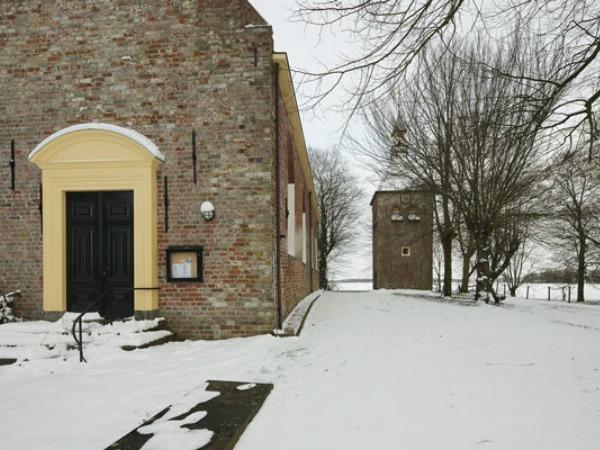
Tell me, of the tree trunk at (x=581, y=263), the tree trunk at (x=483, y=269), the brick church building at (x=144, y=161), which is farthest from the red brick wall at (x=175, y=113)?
the tree trunk at (x=581, y=263)

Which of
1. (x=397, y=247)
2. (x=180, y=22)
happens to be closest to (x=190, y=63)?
(x=180, y=22)

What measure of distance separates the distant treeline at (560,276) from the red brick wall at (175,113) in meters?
24.9

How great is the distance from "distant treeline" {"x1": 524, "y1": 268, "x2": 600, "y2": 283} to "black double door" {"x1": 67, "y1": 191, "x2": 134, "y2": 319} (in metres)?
26.4

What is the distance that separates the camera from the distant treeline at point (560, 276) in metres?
25.3

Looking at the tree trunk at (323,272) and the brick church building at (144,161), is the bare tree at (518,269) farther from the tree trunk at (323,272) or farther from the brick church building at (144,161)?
the brick church building at (144,161)

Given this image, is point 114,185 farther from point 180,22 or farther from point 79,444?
point 79,444

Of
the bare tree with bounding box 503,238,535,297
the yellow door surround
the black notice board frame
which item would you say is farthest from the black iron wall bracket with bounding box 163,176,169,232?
the bare tree with bounding box 503,238,535,297

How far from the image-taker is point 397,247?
32.9 m

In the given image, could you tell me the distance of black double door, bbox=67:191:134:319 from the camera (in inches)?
290

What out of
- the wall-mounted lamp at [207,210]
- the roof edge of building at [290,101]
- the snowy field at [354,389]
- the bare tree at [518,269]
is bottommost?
the bare tree at [518,269]

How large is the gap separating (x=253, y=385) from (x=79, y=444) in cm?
177

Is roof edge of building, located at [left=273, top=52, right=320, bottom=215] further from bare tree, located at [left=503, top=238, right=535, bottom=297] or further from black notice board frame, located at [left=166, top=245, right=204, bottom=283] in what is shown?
bare tree, located at [left=503, top=238, right=535, bottom=297]

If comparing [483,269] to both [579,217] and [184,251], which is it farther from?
[184,251]

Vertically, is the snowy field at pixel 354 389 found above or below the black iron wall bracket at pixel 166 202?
below
